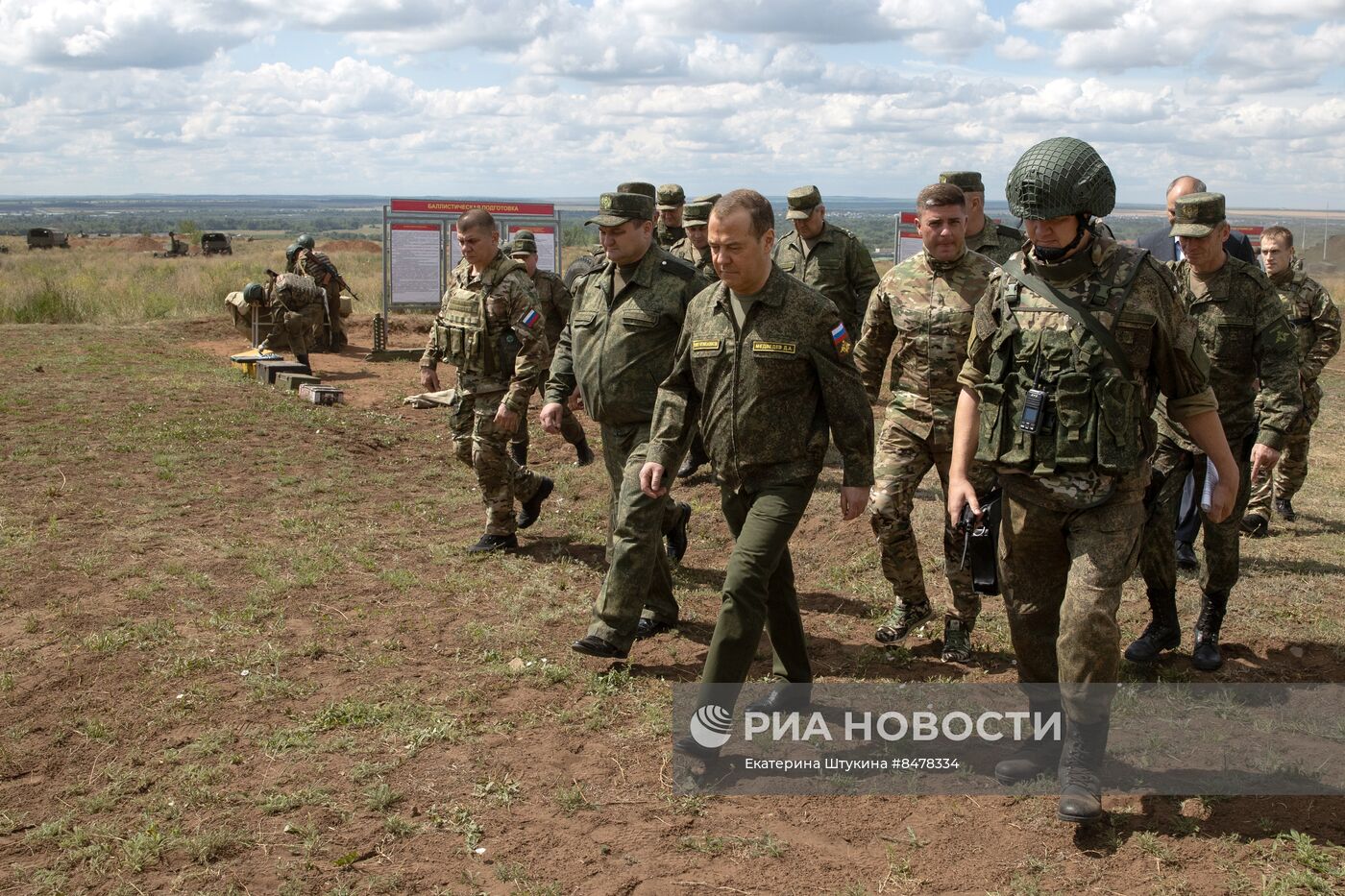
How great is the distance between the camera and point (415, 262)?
62.6 ft

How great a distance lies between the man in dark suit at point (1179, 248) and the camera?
600 cm

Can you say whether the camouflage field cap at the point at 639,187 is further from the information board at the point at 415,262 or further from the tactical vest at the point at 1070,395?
the information board at the point at 415,262

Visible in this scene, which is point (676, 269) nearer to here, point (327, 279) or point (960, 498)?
point (960, 498)

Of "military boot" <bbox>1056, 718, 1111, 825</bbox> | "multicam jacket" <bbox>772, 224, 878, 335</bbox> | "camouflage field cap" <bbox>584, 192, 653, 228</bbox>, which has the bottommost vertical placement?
"military boot" <bbox>1056, 718, 1111, 825</bbox>

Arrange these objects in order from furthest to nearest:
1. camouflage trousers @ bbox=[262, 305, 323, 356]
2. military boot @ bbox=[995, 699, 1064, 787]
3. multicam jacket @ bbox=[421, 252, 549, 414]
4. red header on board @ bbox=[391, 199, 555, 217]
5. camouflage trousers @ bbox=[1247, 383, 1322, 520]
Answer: red header on board @ bbox=[391, 199, 555, 217]
camouflage trousers @ bbox=[262, 305, 323, 356]
camouflage trousers @ bbox=[1247, 383, 1322, 520]
multicam jacket @ bbox=[421, 252, 549, 414]
military boot @ bbox=[995, 699, 1064, 787]

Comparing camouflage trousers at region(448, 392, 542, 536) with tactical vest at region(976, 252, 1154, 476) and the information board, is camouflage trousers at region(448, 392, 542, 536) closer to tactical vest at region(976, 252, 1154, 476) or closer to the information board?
tactical vest at region(976, 252, 1154, 476)

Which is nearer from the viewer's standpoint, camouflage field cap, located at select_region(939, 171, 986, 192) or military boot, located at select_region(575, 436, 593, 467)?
camouflage field cap, located at select_region(939, 171, 986, 192)

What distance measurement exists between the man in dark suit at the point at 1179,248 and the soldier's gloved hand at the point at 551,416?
298cm

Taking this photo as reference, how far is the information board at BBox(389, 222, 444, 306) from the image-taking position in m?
19.0

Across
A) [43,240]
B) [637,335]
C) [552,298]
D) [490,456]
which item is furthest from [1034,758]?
[43,240]

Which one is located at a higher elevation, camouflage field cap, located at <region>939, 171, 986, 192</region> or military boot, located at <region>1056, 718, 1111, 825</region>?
camouflage field cap, located at <region>939, 171, 986, 192</region>

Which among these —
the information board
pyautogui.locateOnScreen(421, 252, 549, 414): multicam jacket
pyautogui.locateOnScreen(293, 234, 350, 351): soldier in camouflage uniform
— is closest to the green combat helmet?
pyautogui.locateOnScreen(421, 252, 549, 414): multicam jacket

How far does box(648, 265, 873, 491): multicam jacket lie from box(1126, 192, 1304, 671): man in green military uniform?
172cm

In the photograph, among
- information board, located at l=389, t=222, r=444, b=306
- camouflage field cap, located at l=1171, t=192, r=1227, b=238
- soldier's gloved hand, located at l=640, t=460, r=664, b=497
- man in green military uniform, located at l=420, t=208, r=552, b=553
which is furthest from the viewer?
information board, located at l=389, t=222, r=444, b=306
